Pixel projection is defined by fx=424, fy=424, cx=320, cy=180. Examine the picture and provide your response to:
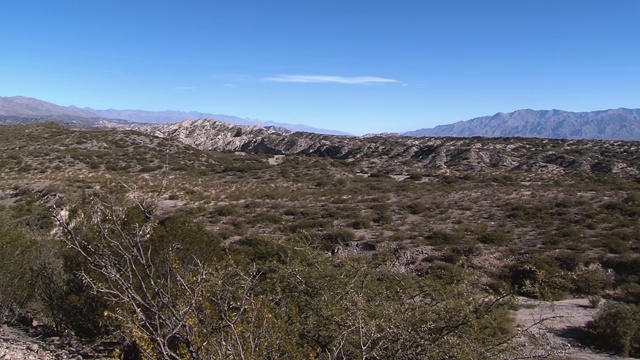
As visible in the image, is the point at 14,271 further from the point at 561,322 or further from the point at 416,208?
the point at 416,208

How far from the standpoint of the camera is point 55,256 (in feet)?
34.7

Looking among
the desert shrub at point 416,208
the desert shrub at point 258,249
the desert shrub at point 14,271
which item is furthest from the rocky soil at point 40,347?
the desert shrub at point 416,208

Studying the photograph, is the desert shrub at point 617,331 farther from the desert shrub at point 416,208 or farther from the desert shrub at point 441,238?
the desert shrub at point 416,208

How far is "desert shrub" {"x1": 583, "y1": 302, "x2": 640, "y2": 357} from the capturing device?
10.1m

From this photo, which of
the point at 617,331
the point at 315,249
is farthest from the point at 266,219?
the point at 617,331

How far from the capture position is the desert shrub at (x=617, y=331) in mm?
10055

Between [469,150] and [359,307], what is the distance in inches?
2459

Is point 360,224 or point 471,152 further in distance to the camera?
point 471,152

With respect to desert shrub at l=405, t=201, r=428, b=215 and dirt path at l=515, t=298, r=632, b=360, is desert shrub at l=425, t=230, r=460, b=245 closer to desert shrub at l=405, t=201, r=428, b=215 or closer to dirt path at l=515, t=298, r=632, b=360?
dirt path at l=515, t=298, r=632, b=360

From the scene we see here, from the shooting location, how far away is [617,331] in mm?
10188

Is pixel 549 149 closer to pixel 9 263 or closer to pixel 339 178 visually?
pixel 339 178

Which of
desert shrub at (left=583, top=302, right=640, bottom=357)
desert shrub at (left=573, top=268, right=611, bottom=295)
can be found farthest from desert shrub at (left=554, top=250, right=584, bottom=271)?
desert shrub at (left=583, top=302, right=640, bottom=357)

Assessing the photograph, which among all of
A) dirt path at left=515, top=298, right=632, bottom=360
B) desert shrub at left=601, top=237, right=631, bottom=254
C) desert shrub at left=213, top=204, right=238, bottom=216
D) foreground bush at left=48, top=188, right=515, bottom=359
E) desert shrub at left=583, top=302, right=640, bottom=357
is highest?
foreground bush at left=48, top=188, right=515, bottom=359

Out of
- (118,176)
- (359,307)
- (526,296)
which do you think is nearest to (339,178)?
(118,176)
